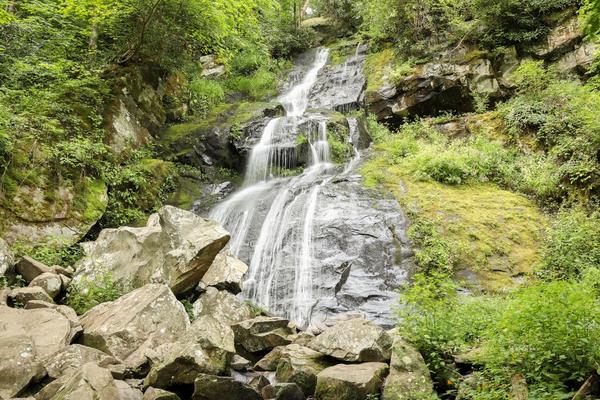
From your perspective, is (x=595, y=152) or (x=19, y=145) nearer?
(x=19, y=145)

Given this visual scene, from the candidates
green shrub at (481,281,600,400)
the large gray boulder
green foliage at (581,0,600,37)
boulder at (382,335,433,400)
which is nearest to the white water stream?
the large gray boulder

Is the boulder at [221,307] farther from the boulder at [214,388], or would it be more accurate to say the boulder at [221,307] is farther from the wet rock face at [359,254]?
the boulder at [214,388]

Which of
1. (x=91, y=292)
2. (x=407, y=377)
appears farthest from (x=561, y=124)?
(x=91, y=292)

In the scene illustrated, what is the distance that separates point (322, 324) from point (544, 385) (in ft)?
15.5

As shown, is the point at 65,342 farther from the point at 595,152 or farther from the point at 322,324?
the point at 595,152

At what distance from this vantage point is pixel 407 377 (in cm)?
445

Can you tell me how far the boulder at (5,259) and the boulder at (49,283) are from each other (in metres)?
0.46

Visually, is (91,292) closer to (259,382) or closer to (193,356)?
(193,356)

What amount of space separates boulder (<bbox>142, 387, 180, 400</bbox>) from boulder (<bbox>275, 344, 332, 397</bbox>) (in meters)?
1.35

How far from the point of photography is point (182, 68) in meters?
14.9

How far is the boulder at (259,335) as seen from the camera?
250 inches

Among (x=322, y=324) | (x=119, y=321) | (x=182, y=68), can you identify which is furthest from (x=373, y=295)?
(x=182, y=68)

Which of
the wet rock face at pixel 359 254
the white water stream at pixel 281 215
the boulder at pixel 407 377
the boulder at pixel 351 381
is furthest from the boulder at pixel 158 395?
the white water stream at pixel 281 215

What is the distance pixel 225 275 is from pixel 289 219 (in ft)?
10.9
